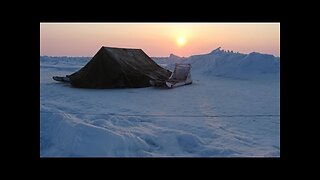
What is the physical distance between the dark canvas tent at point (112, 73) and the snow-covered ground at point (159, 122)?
39 centimetres

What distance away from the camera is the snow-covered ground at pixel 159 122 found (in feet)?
10.8

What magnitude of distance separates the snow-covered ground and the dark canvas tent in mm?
388

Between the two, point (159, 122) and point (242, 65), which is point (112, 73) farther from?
point (242, 65)

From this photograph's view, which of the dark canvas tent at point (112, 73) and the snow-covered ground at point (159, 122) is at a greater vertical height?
the dark canvas tent at point (112, 73)

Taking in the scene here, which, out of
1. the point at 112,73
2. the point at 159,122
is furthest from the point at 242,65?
the point at 159,122

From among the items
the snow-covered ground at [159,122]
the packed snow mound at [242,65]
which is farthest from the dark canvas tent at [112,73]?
the packed snow mound at [242,65]

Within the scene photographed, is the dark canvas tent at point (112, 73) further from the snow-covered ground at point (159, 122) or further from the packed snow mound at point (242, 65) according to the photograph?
the packed snow mound at point (242, 65)

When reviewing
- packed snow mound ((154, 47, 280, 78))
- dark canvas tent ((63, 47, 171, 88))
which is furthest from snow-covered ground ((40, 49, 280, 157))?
packed snow mound ((154, 47, 280, 78))

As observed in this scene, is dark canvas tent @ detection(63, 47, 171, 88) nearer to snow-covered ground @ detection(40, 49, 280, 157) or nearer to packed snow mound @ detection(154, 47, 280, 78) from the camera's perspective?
snow-covered ground @ detection(40, 49, 280, 157)

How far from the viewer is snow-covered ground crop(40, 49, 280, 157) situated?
330 centimetres
